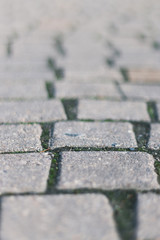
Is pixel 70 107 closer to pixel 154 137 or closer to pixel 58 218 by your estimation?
pixel 154 137

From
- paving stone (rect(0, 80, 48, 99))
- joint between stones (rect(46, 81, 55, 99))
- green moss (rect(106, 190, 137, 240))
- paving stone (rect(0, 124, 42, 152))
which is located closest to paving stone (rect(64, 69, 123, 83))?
joint between stones (rect(46, 81, 55, 99))

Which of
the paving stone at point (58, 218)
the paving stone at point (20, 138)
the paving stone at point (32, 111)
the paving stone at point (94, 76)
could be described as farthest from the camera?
the paving stone at point (94, 76)

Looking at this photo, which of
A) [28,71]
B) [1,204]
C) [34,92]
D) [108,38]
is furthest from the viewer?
[108,38]

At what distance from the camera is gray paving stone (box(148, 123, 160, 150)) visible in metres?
1.93

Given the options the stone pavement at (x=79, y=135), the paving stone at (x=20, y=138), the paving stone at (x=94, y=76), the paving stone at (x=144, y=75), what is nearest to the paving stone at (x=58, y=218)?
the stone pavement at (x=79, y=135)

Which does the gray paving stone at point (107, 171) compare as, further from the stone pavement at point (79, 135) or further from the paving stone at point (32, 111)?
the paving stone at point (32, 111)

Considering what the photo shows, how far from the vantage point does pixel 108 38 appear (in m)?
4.16

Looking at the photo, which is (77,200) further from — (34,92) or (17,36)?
(17,36)

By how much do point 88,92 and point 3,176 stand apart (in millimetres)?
1193

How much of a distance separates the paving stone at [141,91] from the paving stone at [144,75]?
15 cm

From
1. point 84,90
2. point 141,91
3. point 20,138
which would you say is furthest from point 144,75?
point 20,138

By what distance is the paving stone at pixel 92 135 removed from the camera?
6.27ft

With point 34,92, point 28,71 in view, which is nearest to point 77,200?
point 34,92

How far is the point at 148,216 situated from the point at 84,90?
1.42m
